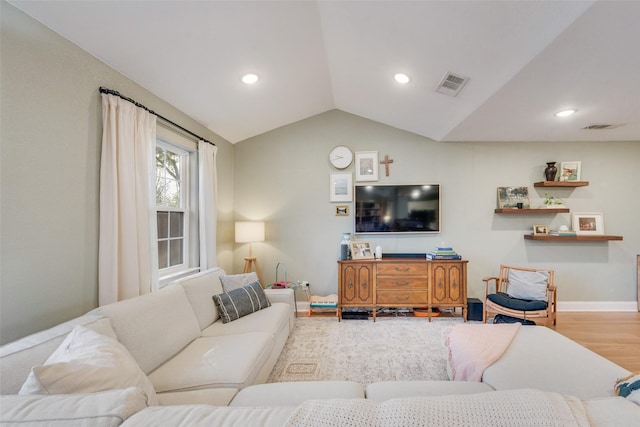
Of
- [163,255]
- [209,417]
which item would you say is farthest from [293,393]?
[163,255]

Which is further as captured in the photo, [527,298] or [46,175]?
[527,298]

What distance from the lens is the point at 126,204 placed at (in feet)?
6.83

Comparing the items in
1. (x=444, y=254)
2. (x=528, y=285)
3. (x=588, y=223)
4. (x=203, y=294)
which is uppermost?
(x=588, y=223)

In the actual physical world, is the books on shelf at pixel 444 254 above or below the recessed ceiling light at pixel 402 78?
below

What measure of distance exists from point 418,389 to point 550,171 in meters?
3.88

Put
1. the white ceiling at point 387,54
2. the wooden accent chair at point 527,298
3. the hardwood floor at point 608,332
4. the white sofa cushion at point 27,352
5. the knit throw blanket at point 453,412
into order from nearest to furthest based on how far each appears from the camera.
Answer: the knit throw blanket at point 453,412 → the white sofa cushion at point 27,352 → the white ceiling at point 387,54 → the hardwood floor at point 608,332 → the wooden accent chair at point 527,298

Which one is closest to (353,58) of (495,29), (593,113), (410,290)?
(495,29)

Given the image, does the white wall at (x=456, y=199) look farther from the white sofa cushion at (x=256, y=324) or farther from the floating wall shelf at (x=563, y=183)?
the white sofa cushion at (x=256, y=324)

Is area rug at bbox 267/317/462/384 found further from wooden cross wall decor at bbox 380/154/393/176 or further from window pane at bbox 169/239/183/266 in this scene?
wooden cross wall decor at bbox 380/154/393/176

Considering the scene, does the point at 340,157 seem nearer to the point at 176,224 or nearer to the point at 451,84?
the point at 451,84

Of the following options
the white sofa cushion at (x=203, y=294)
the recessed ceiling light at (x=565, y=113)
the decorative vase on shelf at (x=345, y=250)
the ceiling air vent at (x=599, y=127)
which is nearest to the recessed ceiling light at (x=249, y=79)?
the white sofa cushion at (x=203, y=294)

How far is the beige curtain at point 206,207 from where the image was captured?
3.26 meters

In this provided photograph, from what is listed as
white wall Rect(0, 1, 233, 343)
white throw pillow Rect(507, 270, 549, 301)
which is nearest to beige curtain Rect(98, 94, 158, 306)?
white wall Rect(0, 1, 233, 343)

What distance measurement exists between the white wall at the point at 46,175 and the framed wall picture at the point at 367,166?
2.92 meters
